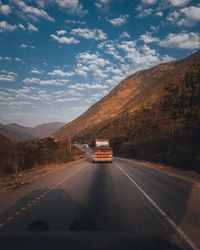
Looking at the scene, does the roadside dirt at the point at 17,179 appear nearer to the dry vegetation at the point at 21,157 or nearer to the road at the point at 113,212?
the dry vegetation at the point at 21,157

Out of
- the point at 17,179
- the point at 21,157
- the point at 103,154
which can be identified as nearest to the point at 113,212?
the point at 17,179

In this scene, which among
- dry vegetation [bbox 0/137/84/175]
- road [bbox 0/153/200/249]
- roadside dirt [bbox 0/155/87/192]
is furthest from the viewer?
dry vegetation [bbox 0/137/84/175]

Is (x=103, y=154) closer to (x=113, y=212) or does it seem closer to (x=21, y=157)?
(x=21, y=157)

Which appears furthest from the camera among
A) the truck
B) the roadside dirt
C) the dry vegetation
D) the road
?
the truck

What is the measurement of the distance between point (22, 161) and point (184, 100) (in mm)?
21084

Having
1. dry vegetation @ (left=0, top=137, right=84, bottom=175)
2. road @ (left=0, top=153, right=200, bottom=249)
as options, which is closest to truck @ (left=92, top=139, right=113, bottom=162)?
dry vegetation @ (left=0, top=137, right=84, bottom=175)

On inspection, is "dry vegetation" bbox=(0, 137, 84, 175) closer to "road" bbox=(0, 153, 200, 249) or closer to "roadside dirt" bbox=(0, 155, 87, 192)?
"roadside dirt" bbox=(0, 155, 87, 192)

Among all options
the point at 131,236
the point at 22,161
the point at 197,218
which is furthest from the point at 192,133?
the point at 131,236

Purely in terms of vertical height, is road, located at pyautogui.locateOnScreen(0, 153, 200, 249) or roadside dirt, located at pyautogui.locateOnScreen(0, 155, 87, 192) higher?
road, located at pyautogui.locateOnScreen(0, 153, 200, 249)

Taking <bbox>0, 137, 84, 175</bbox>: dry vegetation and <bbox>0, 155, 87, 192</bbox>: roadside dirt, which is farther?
<bbox>0, 137, 84, 175</bbox>: dry vegetation

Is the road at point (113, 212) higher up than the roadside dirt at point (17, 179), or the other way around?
the road at point (113, 212)

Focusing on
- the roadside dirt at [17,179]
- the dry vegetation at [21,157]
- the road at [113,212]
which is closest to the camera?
the road at [113,212]

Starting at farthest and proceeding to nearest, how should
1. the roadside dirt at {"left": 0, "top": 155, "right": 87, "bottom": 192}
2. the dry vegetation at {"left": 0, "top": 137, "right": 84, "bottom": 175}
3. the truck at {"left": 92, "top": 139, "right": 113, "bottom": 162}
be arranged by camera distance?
the truck at {"left": 92, "top": 139, "right": 113, "bottom": 162} → the dry vegetation at {"left": 0, "top": 137, "right": 84, "bottom": 175} → the roadside dirt at {"left": 0, "top": 155, "right": 87, "bottom": 192}

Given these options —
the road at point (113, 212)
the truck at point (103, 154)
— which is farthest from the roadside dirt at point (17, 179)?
the truck at point (103, 154)
